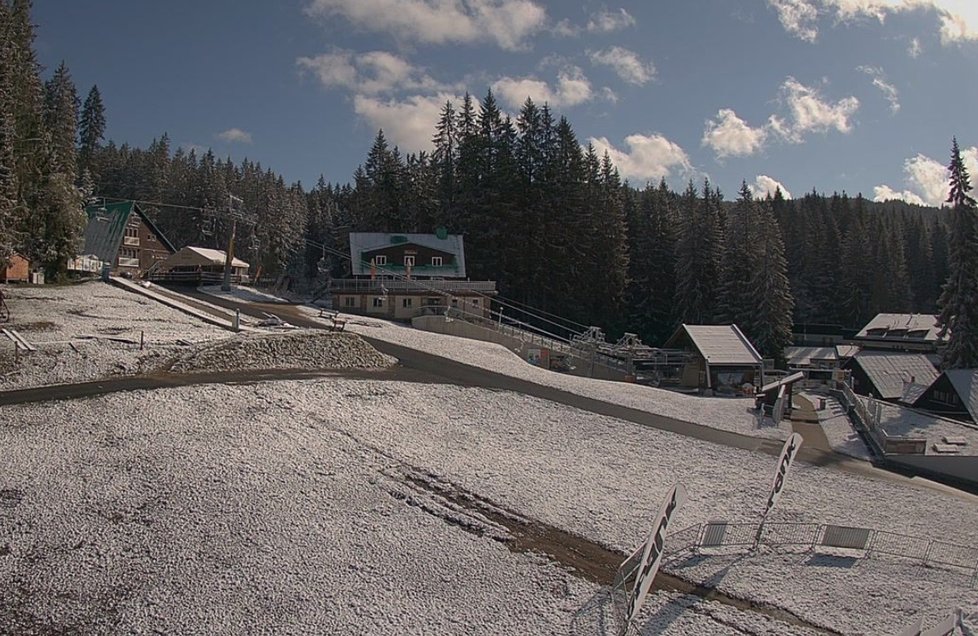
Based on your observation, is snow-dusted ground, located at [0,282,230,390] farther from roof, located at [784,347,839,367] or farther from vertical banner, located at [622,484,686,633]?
roof, located at [784,347,839,367]

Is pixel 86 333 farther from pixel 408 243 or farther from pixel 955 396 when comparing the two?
pixel 955 396

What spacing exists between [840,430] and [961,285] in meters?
20.9

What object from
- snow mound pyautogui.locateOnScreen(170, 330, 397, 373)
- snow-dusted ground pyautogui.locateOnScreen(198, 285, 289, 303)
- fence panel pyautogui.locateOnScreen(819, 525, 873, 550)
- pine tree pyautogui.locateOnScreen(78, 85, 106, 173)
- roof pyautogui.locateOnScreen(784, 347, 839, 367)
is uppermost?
pine tree pyautogui.locateOnScreen(78, 85, 106, 173)

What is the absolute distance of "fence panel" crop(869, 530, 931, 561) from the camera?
15953 millimetres

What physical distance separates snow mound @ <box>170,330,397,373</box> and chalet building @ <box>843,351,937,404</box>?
3523 cm

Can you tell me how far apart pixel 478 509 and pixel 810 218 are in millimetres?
108244

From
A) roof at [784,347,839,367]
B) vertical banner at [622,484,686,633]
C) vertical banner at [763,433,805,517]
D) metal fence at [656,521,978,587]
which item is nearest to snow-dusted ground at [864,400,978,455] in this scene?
metal fence at [656,521,978,587]

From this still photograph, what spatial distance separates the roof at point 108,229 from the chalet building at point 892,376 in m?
65.2

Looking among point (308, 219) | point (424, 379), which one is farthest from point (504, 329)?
point (308, 219)

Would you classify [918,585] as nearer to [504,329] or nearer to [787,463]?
[787,463]

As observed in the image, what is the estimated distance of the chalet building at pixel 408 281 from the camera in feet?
165

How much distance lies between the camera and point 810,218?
4269 inches

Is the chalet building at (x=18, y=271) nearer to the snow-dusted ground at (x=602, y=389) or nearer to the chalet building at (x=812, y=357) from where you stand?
the snow-dusted ground at (x=602, y=389)

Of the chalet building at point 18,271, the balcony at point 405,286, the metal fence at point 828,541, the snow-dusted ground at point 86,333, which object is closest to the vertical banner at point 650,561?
the metal fence at point 828,541
